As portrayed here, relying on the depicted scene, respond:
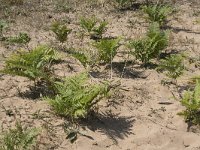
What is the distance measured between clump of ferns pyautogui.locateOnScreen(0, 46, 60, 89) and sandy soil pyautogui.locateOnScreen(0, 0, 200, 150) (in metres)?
0.24

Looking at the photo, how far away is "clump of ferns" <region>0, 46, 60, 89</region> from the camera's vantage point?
6434 millimetres

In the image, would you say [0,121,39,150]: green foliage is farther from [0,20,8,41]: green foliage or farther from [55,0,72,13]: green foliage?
[55,0,72,13]: green foliage

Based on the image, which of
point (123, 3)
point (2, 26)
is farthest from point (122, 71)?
point (123, 3)

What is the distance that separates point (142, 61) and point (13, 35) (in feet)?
9.18

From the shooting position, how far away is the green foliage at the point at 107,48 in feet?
24.0

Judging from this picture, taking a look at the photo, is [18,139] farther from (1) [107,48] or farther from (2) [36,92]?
(1) [107,48]

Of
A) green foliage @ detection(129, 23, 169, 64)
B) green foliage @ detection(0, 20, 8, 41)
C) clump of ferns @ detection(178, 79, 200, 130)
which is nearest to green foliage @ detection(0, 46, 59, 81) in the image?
→ green foliage @ detection(129, 23, 169, 64)

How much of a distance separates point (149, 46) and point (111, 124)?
86.3 inches

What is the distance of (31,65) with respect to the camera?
6652 millimetres

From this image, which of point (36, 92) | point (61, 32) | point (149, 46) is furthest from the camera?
point (61, 32)

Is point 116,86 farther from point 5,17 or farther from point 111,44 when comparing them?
point 5,17

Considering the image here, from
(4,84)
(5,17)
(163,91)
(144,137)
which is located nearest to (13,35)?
(5,17)

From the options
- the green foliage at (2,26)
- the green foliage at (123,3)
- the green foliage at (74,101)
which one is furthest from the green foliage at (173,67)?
the green foliage at (123,3)

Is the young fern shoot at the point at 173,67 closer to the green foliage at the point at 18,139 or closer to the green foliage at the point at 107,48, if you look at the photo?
the green foliage at the point at 107,48
